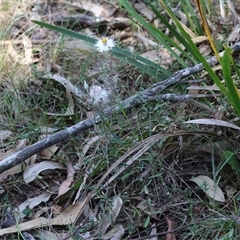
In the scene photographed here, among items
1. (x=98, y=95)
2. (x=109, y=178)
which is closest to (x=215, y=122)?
(x=109, y=178)

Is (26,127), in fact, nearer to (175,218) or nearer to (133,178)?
(133,178)

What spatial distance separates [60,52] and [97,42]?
1.42 ft

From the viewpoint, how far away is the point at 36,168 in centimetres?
199

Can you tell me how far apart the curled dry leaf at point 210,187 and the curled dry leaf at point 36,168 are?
0.51 meters

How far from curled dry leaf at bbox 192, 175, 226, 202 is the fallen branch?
0.34 meters

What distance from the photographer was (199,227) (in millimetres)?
1684

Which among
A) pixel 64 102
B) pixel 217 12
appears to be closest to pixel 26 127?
pixel 64 102

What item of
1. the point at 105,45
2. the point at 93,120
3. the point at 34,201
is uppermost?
the point at 105,45

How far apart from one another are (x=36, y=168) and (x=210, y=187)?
639 millimetres

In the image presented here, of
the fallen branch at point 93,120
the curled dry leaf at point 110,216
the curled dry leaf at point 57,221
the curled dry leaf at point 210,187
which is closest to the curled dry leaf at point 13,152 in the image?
the fallen branch at point 93,120

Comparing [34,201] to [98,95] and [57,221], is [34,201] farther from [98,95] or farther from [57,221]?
[98,95]

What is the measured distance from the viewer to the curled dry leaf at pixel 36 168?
77.2 inches

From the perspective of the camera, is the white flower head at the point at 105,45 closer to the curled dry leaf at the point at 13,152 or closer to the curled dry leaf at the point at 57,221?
the curled dry leaf at the point at 13,152

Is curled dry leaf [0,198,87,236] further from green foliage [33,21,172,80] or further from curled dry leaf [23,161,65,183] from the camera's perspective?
green foliage [33,21,172,80]
